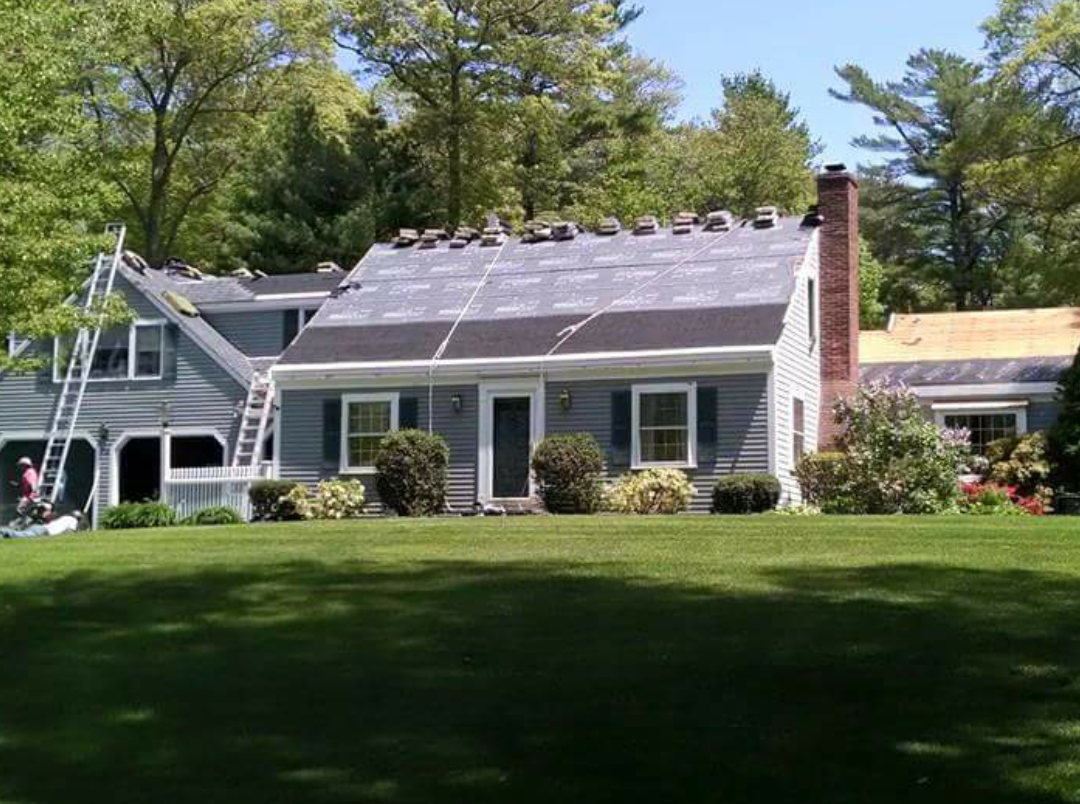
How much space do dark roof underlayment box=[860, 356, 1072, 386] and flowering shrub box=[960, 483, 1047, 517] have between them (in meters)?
4.54

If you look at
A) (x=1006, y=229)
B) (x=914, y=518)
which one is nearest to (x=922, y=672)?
(x=914, y=518)

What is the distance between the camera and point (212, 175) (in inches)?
1850

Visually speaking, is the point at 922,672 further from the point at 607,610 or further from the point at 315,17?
the point at 315,17

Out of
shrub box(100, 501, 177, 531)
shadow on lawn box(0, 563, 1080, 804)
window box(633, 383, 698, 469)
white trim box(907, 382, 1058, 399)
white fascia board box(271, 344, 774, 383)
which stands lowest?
shadow on lawn box(0, 563, 1080, 804)

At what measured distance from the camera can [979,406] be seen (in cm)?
2861

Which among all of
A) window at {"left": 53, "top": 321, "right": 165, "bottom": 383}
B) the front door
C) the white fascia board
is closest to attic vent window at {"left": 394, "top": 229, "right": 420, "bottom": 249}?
window at {"left": 53, "top": 321, "right": 165, "bottom": 383}

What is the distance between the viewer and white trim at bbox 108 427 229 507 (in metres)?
29.0

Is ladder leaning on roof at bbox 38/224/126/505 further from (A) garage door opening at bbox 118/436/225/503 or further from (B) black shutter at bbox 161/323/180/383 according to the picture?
(B) black shutter at bbox 161/323/180/383

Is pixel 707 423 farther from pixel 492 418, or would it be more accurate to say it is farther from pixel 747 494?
pixel 492 418

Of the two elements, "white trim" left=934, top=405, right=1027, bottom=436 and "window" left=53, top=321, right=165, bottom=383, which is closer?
"white trim" left=934, top=405, right=1027, bottom=436

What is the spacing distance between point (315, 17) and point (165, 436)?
18285 millimetres

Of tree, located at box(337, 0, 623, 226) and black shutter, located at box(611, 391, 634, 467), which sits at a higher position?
tree, located at box(337, 0, 623, 226)

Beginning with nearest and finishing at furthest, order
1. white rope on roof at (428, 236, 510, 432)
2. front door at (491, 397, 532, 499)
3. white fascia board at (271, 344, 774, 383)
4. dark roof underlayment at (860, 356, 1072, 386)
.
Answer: white fascia board at (271, 344, 774, 383)
front door at (491, 397, 532, 499)
white rope on roof at (428, 236, 510, 432)
dark roof underlayment at (860, 356, 1072, 386)

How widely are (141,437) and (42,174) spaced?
31.7 ft
